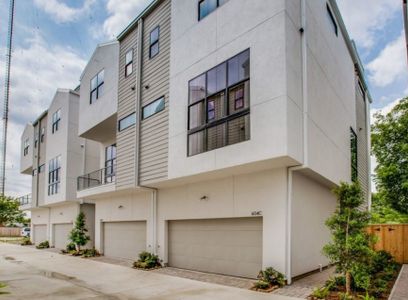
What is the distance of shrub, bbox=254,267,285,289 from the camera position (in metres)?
8.51

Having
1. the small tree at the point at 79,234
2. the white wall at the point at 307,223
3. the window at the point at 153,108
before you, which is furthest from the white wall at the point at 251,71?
the small tree at the point at 79,234

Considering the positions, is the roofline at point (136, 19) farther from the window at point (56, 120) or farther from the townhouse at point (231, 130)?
the window at point (56, 120)

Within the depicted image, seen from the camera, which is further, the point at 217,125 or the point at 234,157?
the point at 217,125

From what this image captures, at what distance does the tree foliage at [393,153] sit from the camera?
20.3m

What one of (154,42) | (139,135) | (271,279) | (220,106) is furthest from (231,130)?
(154,42)

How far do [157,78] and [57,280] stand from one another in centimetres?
772

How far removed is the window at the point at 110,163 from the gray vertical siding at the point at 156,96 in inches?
157

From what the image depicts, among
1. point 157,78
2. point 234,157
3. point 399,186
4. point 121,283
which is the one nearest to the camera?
point 234,157

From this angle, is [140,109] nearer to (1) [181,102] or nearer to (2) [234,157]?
(1) [181,102]

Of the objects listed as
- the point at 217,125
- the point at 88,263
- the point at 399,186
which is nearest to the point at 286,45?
the point at 217,125

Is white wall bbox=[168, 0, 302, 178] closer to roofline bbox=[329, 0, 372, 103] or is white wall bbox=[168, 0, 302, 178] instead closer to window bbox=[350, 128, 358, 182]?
roofline bbox=[329, 0, 372, 103]

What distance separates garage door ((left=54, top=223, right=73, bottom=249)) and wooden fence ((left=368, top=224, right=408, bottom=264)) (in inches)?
711

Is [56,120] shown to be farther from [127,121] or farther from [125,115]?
[127,121]

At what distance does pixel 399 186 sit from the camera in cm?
2039
